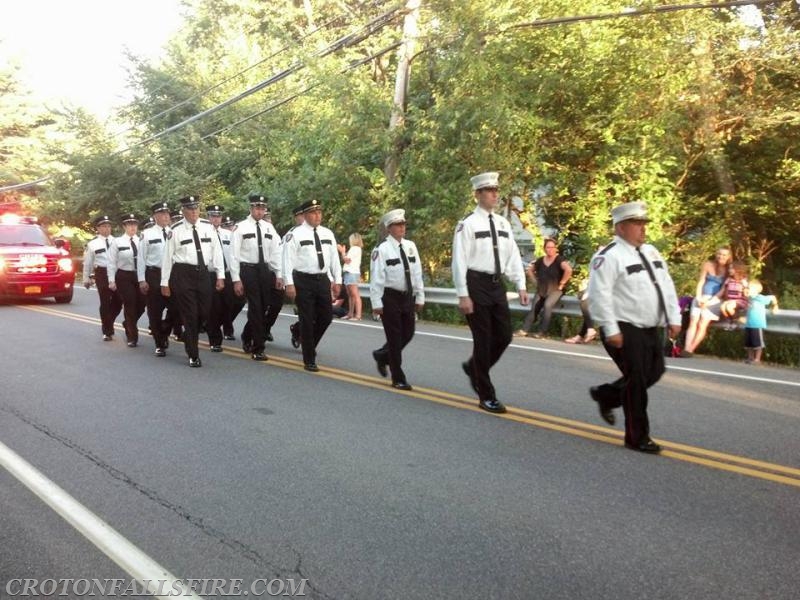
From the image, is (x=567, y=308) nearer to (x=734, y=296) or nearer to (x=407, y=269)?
(x=734, y=296)

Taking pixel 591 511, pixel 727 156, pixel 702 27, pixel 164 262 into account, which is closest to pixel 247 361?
pixel 164 262

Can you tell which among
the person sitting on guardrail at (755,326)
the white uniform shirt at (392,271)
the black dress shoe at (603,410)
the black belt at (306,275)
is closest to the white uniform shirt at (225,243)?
the black belt at (306,275)

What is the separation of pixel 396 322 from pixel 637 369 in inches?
113

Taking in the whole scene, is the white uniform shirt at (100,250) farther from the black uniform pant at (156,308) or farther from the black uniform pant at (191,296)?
the black uniform pant at (191,296)

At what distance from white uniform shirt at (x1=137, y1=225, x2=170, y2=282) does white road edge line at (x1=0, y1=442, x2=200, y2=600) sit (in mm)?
5641

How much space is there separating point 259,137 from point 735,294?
56.8 feet

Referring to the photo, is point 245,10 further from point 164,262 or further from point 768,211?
point 164,262

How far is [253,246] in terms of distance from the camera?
33.0 ft

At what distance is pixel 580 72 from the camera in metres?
15.0

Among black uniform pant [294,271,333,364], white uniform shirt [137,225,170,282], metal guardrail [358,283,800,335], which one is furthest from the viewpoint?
white uniform shirt [137,225,170,282]

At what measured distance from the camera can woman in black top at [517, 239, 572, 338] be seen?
41.2 feet

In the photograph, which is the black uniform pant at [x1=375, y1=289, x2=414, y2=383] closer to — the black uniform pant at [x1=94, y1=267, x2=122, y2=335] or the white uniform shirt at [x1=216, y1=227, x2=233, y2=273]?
the white uniform shirt at [x1=216, y1=227, x2=233, y2=273]

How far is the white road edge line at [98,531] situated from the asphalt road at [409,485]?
52mm

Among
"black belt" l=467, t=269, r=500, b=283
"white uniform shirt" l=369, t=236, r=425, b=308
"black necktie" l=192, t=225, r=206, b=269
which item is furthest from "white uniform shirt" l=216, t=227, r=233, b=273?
"black belt" l=467, t=269, r=500, b=283
